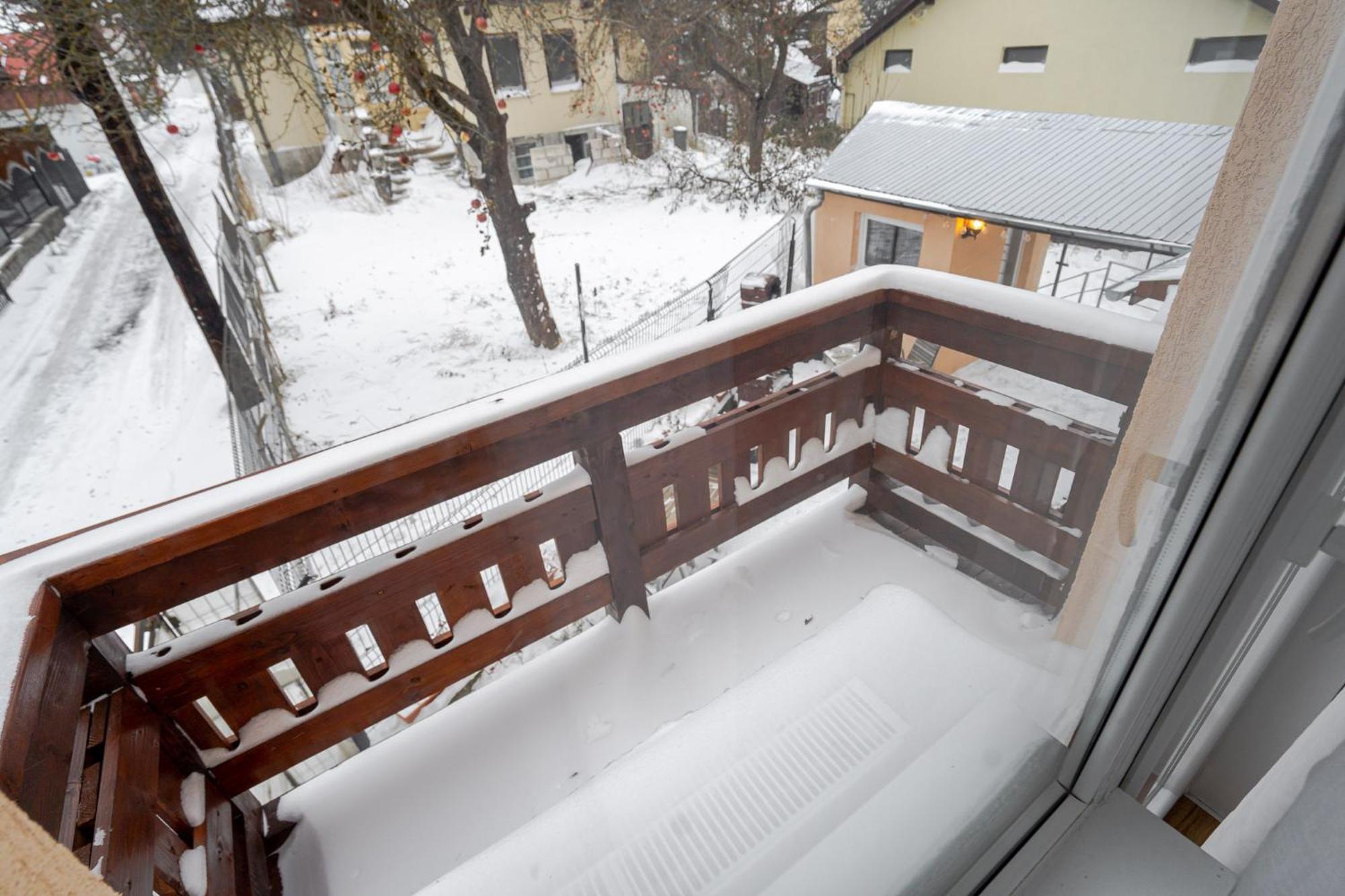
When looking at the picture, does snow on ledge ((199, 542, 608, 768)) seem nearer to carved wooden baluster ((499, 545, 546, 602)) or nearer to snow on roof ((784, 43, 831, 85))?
carved wooden baluster ((499, 545, 546, 602))

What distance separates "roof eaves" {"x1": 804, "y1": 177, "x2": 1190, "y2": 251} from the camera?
481 millimetres

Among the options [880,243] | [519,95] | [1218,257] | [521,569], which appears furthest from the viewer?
[519,95]

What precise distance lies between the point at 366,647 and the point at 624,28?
182 centimetres

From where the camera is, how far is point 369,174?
92.8 inches

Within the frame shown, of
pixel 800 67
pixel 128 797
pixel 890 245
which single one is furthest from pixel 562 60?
pixel 128 797

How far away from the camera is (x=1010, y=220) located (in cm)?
74

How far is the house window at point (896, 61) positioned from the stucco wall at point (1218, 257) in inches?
17.1

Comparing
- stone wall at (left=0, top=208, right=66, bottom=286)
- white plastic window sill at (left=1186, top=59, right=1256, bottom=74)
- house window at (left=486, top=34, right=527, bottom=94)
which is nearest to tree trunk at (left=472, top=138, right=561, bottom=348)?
house window at (left=486, top=34, right=527, bottom=94)

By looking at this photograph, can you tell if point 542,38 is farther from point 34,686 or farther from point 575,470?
point 34,686

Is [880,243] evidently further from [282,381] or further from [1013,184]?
[282,381]

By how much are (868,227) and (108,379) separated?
2.45 metres

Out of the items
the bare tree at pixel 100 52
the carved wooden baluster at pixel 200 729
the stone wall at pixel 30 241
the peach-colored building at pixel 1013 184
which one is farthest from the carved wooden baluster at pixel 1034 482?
the stone wall at pixel 30 241

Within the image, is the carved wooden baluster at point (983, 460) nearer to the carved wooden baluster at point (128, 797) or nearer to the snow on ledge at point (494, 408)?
the snow on ledge at point (494, 408)

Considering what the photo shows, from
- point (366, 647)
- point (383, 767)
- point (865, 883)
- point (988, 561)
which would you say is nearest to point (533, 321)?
point (366, 647)
